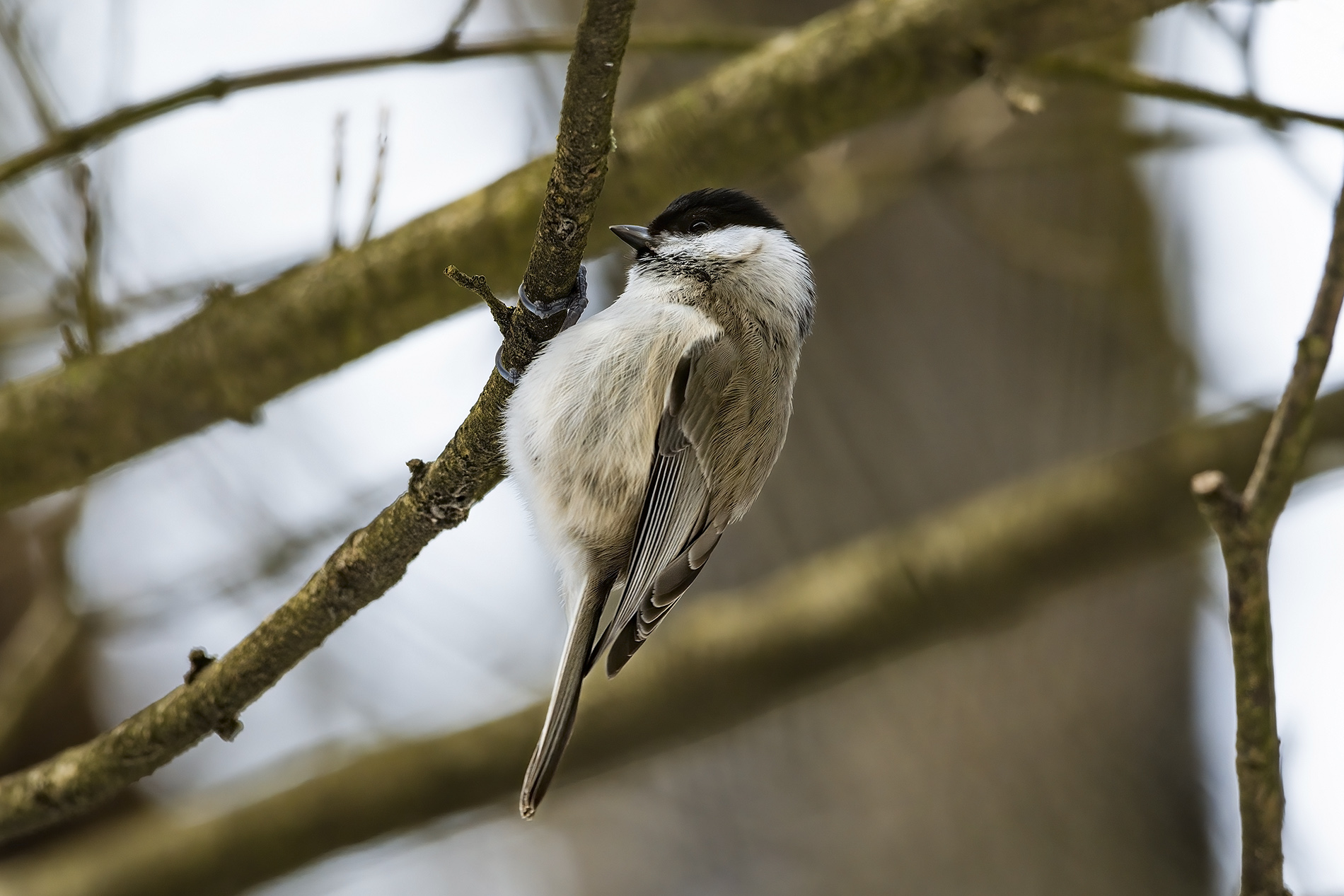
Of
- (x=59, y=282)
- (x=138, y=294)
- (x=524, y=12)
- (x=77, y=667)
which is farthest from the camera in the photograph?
(x=524, y=12)

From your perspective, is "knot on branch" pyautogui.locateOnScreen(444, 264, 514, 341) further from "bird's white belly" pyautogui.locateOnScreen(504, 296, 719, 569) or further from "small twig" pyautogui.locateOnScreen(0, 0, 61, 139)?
"small twig" pyautogui.locateOnScreen(0, 0, 61, 139)

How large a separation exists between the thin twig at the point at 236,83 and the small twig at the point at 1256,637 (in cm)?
138

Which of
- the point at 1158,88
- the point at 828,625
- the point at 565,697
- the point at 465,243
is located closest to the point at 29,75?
the point at 465,243

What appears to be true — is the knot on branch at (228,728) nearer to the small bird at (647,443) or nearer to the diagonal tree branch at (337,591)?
A: the diagonal tree branch at (337,591)

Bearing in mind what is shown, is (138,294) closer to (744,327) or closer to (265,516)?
(265,516)

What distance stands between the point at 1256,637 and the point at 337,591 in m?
1.27

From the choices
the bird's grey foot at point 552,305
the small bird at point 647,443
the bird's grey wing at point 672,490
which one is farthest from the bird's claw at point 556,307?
the bird's grey wing at point 672,490

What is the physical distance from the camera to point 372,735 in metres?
2.69

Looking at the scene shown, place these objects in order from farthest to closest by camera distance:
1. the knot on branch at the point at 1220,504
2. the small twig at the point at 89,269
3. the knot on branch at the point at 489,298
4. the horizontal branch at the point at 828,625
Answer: the horizontal branch at the point at 828,625
the small twig at the point at 89,269
the knot on branch at the point at 1220,504
the knot on branch at the point at 489,298

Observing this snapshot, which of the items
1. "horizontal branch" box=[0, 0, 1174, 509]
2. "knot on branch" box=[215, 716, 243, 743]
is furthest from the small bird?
"knot on branch" box=[215, 716, 243, 743]

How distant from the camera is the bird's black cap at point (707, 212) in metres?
1.92

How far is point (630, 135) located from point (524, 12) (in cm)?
213

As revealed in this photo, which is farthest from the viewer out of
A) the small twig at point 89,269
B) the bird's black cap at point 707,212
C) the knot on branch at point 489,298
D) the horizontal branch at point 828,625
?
the horizontal branch at point 828,625

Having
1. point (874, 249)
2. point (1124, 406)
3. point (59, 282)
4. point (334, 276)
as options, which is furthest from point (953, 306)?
point (59, 282)
